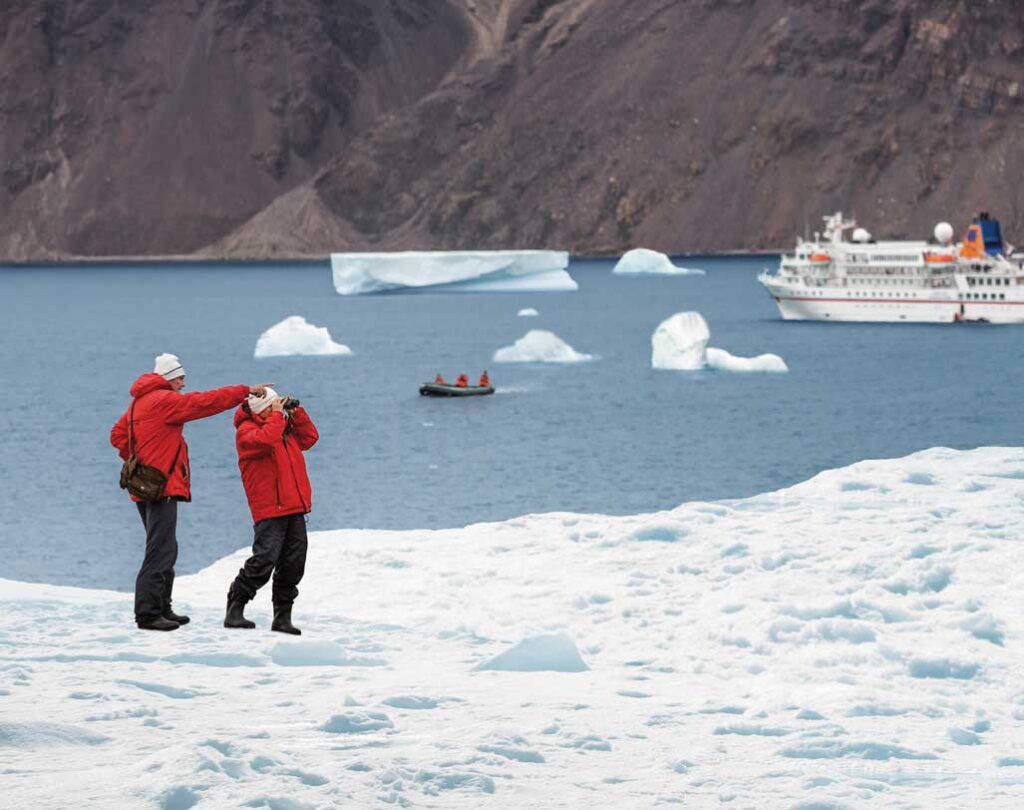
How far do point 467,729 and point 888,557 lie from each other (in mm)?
5105

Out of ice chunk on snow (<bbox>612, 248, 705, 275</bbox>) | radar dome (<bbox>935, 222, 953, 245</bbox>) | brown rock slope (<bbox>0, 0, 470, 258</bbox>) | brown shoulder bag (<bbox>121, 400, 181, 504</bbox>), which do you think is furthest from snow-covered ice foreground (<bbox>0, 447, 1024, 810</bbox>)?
brown rock slope (<bbox>0, 0, 470, 258</bbox>)

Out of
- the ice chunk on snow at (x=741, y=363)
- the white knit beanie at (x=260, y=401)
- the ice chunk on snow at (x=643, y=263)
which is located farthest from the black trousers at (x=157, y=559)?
the ice chunk on snow at (x=643, y=263)

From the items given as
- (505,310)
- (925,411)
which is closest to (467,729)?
(925,411)

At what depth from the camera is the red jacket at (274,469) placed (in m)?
10.4

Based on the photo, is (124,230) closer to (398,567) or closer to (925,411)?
(925,411)

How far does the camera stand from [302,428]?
10562 millimetres

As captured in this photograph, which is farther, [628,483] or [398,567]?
[628,483]

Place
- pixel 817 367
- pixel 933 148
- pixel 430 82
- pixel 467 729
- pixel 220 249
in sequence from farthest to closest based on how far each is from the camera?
pixel 430 82, pixel 220 249, pixel 933 148, pixel 817 367, pixel 467 729

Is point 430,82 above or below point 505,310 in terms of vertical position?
above

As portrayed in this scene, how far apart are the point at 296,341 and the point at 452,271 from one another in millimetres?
41424

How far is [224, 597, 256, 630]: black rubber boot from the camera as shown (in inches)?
444

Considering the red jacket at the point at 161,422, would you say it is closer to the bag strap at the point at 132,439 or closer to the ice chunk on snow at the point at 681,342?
the bag strap at the point at 132,439

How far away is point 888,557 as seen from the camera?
13.4 metres

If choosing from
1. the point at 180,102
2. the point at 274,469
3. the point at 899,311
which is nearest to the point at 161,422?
the point at 274,469
